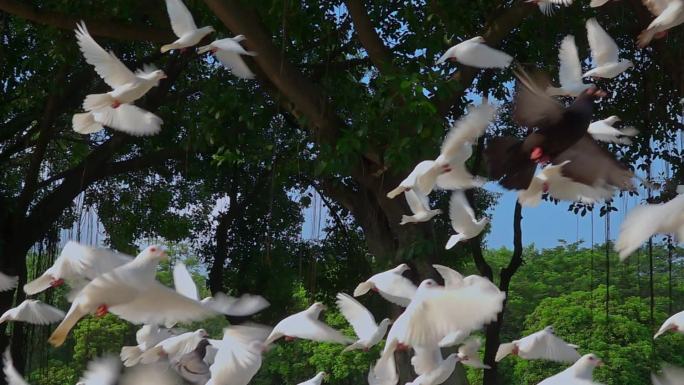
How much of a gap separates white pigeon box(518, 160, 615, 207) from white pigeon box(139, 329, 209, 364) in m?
0.69

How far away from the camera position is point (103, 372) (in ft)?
5.24

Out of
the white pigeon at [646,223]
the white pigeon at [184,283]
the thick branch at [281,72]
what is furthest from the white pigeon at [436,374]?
the thick branch at [281,72]

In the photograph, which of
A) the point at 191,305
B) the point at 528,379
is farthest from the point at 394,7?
the point at 528,379

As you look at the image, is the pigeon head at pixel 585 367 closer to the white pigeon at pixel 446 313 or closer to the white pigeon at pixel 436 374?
the white pigeon at pixel 436 374

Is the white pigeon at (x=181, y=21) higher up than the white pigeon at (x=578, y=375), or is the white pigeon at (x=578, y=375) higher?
the white pigeon at (x=181, y=21)

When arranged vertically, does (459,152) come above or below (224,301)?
above

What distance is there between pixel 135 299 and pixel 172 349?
43 centimetres

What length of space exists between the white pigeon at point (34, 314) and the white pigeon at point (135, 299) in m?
1.19

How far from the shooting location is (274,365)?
10.4 meters

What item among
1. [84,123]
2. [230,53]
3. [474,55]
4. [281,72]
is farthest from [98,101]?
[281,72]

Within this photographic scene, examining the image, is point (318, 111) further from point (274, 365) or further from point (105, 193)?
point (274, 365)

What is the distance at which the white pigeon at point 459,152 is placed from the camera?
1.50 meters

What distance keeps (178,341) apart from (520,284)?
10.5 meters

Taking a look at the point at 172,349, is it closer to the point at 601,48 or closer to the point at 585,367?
the point at 585,367
